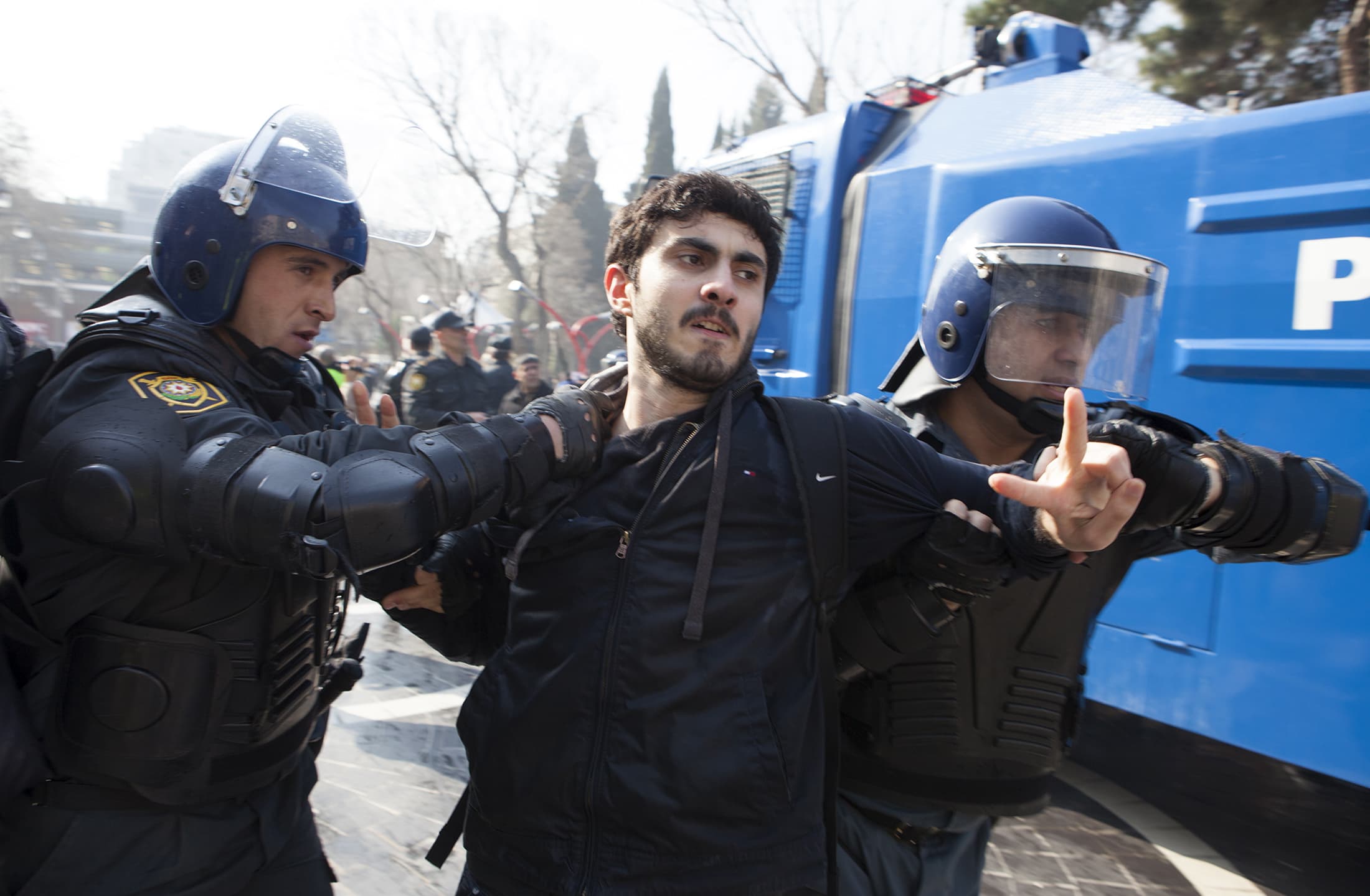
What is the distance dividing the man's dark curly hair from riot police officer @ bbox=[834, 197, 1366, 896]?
1.63ft

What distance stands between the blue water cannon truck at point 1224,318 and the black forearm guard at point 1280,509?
1557 mm

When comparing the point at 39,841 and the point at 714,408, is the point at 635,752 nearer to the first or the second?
the point at 714,408

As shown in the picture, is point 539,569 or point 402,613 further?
point 402,613

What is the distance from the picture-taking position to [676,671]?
1384 millimetres

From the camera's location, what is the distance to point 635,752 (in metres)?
1.36

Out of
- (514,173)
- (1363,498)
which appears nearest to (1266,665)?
(1363,498)

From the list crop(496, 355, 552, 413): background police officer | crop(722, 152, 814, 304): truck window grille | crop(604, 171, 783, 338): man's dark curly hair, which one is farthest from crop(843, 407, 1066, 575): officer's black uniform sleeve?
crop(496, 355, 552, 413): background police officer

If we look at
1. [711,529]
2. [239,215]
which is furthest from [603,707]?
[239,215]

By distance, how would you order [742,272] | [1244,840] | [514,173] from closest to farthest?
[742,272]
[1244,840]
[514,173]

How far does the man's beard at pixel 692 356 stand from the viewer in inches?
62.9

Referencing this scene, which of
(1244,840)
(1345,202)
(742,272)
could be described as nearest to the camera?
(742,272)

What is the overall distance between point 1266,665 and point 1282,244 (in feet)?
4.32

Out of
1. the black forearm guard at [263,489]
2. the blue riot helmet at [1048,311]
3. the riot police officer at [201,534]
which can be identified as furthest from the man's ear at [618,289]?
the blue riot helmet at [1048,311]

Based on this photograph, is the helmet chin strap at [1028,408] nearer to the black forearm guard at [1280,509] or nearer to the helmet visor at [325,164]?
the black forearm guard at [1280,509]
